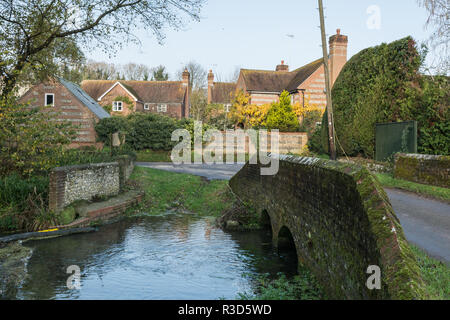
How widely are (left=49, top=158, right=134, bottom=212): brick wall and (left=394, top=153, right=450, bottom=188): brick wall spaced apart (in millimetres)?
11104

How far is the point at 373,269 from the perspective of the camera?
4473mm

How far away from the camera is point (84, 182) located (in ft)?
43.7

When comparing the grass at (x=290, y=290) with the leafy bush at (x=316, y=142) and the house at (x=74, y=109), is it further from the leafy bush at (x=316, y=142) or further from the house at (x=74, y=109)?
the house at (x=74, y=109)

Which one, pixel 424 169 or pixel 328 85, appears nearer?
pixel 424 169

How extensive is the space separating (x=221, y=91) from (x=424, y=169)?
46.3 metres

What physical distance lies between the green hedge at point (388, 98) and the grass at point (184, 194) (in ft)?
24.1

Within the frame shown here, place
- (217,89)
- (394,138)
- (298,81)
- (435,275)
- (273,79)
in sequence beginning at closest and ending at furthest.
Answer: (435,275) < (394,138) < (298,81) < (273,79) < (217,89)

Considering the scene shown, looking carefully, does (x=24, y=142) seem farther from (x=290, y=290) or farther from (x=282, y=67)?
(x=282, y=67)

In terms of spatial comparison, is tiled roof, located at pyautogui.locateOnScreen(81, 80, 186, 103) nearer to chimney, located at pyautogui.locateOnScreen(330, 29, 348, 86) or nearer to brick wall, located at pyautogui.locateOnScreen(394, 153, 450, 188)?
chimney, located at pyautogui.locateOnScreen(330, 29, 348, 86)

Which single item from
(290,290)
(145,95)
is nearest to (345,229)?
(290,290)

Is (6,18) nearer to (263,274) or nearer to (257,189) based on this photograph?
(257,189)

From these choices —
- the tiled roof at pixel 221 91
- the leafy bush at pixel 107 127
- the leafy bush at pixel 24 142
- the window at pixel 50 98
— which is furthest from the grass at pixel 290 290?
the tiled roof at pixel 221 91

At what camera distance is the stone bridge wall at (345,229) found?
4121 millimetres
